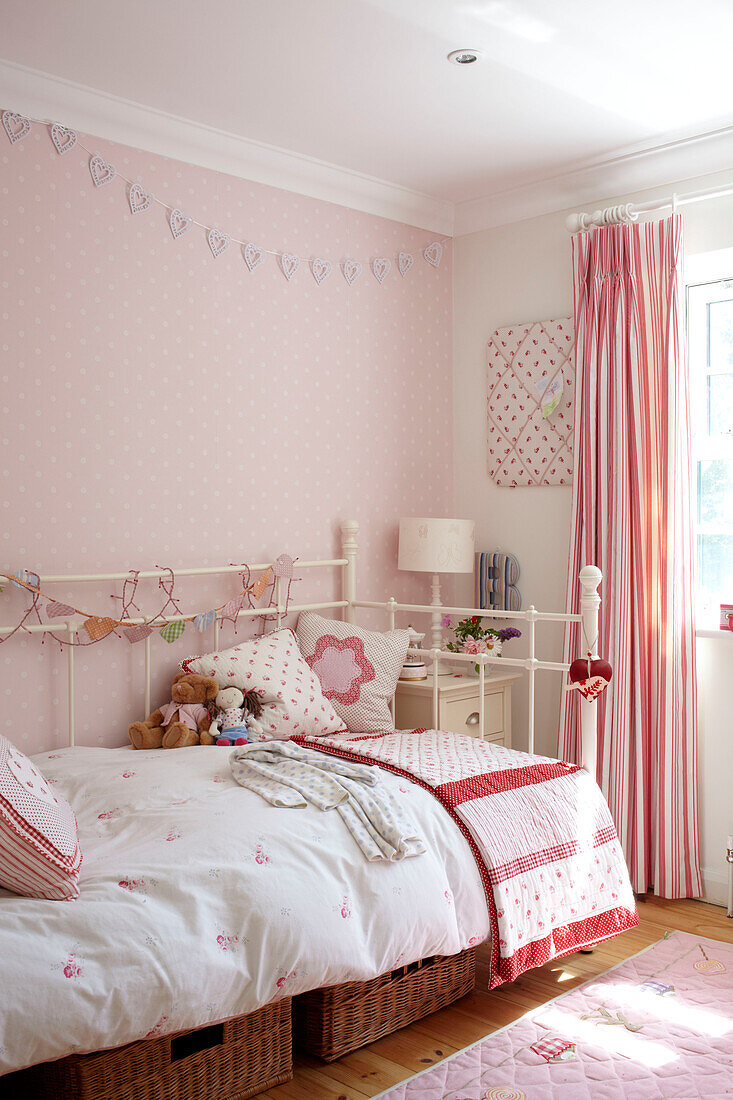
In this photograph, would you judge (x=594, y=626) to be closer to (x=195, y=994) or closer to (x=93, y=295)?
(x=195, y=994)

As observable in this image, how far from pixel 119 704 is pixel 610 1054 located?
Result: 5.40ft

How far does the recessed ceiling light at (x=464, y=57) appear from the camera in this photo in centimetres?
257

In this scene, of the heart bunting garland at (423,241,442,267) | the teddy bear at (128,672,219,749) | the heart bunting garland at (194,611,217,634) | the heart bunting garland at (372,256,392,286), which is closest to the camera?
the teddy bear at (128,672,219,749)

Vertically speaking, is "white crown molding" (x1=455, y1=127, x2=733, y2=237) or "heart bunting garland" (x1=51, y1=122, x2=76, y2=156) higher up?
"white crown molding" (x1=455, y1=127, x2=733, y2=237)

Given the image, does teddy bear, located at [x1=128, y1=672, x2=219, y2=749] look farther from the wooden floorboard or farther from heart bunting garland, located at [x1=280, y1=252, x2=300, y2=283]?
heart bunting garland, located at [x1=280, y1=252, x2=300, y2=283]

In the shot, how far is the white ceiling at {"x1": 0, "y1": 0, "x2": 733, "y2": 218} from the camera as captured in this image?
7.80ft

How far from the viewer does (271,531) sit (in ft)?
11.0

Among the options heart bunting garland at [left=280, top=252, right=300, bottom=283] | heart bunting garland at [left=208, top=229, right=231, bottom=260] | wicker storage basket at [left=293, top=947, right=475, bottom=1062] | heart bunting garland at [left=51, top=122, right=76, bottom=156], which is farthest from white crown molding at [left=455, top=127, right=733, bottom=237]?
wicker storage basket at [left=293, top=947, right=475, bottom=1062]

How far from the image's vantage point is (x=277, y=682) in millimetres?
2979

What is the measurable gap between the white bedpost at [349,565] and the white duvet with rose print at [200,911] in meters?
1.15

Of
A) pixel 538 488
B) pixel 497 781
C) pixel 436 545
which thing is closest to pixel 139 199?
pixel 436 545

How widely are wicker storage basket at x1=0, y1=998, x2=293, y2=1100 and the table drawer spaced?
139cm

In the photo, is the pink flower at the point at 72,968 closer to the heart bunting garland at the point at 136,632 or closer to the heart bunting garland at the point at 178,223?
the heart bunting garland at the point at 136,632

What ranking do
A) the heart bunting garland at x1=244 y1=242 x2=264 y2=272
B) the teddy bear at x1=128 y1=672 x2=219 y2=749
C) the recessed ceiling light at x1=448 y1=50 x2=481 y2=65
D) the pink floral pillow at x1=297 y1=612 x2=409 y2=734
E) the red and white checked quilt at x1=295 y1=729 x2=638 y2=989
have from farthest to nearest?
the heart bunting garland at x1=244 y1=242 x2=264 y2=272 < the pink floral pillow at x1=297 y1=612 x2=409 y2=734 < the teddy bear at x1=128 y1=672 x2=219 y2=749 < the recessed ceiling light at x1=448 y1=50 x2=481 y2=65 < the red and white checked quilt at x1=295 y1=729 x2=638 y2=989
